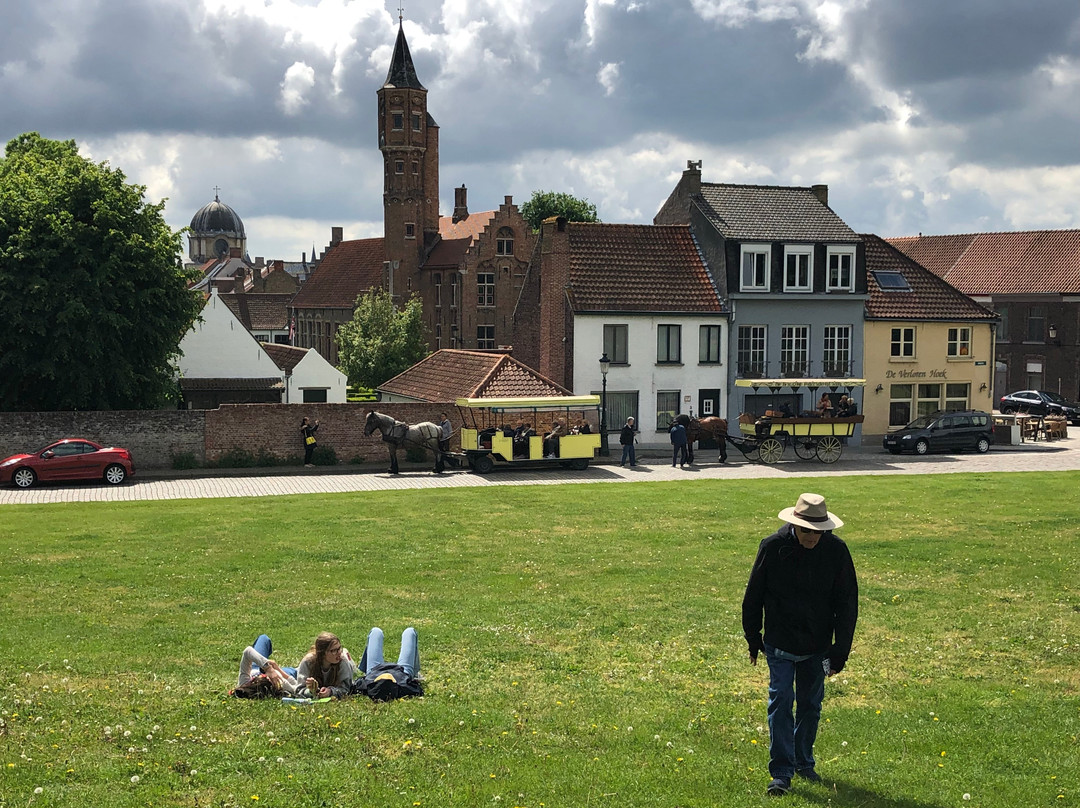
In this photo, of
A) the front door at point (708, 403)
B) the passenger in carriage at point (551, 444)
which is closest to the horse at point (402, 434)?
the passenger in carriage at point (551, 444)

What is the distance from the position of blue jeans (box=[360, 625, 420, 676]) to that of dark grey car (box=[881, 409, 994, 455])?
111 ft

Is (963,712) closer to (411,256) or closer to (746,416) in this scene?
(746,416)

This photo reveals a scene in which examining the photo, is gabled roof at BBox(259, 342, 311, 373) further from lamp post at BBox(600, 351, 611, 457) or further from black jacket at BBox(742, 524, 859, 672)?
black jacket at BBox(742, 524, 859, 672)

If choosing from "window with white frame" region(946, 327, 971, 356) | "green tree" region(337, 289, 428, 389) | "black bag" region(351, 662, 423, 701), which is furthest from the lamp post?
"black bag" region(351, 662, 423, 701)

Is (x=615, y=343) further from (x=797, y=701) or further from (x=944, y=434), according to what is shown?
(x=797, y=701)

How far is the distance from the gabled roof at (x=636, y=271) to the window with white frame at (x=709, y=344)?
30.5 inches

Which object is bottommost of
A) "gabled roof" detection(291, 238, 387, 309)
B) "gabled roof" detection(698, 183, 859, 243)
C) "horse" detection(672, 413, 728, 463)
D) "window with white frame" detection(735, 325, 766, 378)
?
"horse" detection(672, 413, 728, 463)

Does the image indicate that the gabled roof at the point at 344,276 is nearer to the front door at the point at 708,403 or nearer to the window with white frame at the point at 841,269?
the front door at the point at 708,403

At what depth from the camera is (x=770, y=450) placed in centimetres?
3784

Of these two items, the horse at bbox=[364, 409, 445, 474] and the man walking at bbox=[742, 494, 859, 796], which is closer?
the man walking at bbox=[742, 494, 859, 796]

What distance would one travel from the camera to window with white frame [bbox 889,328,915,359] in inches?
1816

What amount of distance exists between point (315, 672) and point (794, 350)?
35956mm

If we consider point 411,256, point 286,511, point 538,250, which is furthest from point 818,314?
point 411,256

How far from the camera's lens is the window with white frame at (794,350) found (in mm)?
44219
